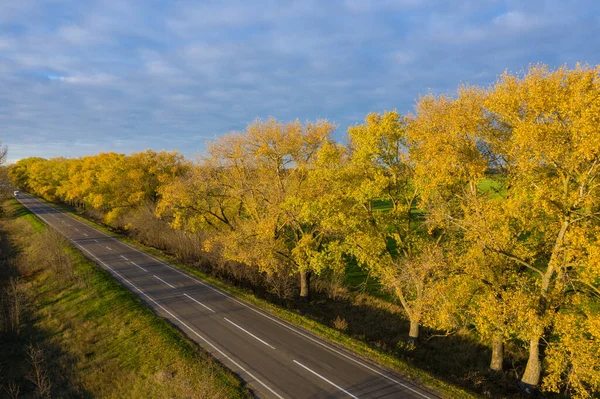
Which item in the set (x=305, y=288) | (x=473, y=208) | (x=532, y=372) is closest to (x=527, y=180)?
(x=473, y=208)

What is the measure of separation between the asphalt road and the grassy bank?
A: 107 cm

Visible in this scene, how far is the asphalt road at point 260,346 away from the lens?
1520 cm

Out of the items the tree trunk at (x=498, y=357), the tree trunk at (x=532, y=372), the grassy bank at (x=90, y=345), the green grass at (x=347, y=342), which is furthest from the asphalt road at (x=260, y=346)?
the tree trunk at (x=498, y=357)

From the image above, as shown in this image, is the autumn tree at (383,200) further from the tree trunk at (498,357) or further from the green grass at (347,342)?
the tree trunk at (498,357)

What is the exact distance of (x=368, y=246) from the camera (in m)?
20.7

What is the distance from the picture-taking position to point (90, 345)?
2166 centimetres

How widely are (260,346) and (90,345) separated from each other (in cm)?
1178

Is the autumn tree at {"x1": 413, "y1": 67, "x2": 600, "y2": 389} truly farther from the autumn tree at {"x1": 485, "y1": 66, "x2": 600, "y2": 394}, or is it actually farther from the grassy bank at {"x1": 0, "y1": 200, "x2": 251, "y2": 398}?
the grassy bank at {"x1": 0, "y1": 200, "x2": 251, "y2": 398}

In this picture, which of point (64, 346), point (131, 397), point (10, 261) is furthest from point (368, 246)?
point (10, 261)

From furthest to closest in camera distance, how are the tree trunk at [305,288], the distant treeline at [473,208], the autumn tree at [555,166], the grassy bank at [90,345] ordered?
1. the tree trunk at [305,288]
2. the grassy bank at [90,345]
3. the distant treeline at [473,208]
4. the autumn tree at [555,166]

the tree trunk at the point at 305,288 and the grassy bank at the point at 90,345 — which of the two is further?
the tree trunk at the point at 305,288

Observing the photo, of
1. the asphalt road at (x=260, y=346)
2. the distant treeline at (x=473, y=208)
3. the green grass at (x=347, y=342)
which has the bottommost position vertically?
the asphalt road at (x=260, y=346)

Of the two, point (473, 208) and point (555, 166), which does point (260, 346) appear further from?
point (555, 166)

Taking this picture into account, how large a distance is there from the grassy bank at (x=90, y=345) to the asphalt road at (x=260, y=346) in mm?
1073
